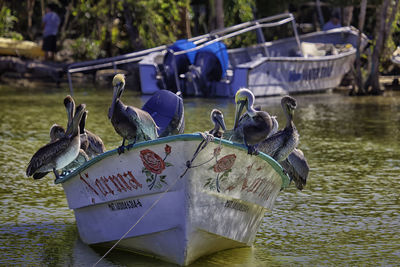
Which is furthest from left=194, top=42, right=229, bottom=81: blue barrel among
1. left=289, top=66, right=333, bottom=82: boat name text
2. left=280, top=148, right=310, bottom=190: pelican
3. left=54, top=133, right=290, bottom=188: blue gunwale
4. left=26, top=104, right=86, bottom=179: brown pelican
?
left=26, top=104, right=86, bottom=179: brown pelican

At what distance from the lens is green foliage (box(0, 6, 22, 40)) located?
1216 inches

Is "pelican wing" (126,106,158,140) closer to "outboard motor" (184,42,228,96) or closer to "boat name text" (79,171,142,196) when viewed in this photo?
"boat name text" (79,171,142,196)

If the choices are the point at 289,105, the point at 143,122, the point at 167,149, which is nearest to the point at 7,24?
the point at 289,105

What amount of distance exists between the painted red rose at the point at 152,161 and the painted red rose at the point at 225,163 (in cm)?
50

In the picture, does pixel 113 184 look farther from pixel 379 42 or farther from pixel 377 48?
pixel 379 42

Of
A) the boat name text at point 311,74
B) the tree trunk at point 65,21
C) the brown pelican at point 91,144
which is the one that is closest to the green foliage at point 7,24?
the tree trunk at point 65,21

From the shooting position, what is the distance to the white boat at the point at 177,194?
7.69 m

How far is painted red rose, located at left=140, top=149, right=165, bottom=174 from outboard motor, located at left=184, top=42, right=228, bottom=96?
658 inches

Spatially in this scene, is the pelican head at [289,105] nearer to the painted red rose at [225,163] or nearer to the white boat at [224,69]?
the painted red rose at [225,163]

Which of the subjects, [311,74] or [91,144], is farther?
[311,74]

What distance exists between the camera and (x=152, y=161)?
777cm

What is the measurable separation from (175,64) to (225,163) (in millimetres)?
16601

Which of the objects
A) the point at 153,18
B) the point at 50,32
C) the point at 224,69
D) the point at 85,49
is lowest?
the point at 224,69

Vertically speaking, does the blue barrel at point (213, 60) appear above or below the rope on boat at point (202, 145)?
below
